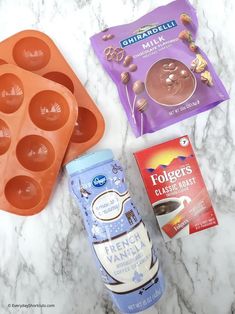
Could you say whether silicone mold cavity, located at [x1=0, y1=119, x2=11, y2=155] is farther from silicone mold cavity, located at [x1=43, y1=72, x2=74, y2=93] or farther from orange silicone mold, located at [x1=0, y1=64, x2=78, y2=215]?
silicone mold cavity, located at [x1=43, y1=72, x2=74, y2=93]

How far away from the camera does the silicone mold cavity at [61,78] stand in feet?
2.43

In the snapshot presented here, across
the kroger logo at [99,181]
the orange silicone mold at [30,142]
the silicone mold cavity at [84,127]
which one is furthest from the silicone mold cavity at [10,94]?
the kroger logo at [99,181]

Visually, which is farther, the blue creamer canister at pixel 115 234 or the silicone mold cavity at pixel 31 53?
the silicone mold cavity at pixel 31 53

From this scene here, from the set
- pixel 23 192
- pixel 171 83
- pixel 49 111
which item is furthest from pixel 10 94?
pixel 171 83

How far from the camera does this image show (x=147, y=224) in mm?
711

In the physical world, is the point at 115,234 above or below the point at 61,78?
below

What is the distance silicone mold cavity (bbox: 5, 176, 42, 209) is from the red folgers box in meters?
0.19

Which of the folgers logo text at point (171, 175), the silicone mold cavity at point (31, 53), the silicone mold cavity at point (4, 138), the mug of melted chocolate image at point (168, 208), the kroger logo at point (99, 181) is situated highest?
the silicone mold cavity at point (31, 53)

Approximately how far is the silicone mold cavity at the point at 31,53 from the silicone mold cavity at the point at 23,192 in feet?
0.69

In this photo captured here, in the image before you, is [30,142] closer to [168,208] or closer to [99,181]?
[99,181]

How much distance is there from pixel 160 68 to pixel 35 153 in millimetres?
279

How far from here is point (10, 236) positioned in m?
0.72

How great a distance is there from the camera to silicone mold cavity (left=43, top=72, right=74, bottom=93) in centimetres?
74

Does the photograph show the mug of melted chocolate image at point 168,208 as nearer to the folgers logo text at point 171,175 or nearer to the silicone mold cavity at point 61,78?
the folgers logo text at point 171,175
